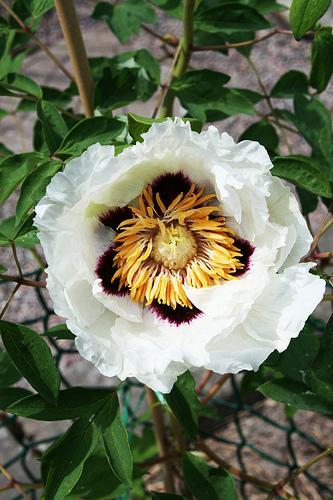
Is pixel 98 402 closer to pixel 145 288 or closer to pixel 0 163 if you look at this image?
pixel 145 288

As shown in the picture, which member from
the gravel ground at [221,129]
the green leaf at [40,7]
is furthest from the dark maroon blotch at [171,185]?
the gravel ground at [221,129]

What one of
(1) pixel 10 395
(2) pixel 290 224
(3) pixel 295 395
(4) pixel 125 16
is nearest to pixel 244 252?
(2) pixel 290 224

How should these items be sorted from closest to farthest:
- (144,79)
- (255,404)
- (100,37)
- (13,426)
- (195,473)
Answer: (195,473) < (144,79) < (13,426) < (255,404) < (100,37)

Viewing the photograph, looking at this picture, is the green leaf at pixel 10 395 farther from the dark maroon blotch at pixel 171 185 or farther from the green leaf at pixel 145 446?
the green leaf at pixel 145 446

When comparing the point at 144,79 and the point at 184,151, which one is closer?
the point at 184,151

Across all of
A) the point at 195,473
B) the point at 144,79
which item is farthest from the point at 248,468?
the point at 144,79
